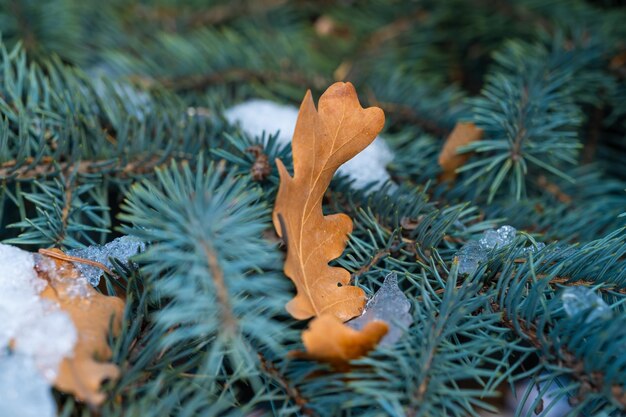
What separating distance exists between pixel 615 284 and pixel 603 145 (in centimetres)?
51

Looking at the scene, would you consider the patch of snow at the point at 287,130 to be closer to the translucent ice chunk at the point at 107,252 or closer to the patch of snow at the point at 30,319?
the translucent ice chunk at the point at 107,252

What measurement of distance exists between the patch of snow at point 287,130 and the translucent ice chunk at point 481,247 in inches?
5.6

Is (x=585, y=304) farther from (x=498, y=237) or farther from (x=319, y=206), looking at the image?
(x=319, y=206)

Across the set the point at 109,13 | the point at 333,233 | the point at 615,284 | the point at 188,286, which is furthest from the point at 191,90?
the point at 615,284

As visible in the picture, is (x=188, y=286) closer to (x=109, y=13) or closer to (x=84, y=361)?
(x=84, y=361)

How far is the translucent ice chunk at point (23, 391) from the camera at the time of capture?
0.43m

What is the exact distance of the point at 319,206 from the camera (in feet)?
1.98

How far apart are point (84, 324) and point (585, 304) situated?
1.53 ft

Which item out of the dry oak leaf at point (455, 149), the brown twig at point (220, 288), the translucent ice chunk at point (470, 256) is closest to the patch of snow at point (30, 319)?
the brown twig at point (220, 288)

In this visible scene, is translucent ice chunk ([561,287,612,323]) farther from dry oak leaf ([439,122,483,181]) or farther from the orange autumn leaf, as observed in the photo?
dry oak leaf ([439,122,483,181])

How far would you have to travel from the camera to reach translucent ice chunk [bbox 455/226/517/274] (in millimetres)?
608

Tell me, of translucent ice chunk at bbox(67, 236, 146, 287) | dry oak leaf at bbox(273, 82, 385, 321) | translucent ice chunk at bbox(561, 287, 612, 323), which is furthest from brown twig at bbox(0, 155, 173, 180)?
translucent ice chunk at bbox(561, 287, 612, 323)

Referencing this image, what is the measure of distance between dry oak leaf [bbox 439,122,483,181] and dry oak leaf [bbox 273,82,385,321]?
0.24 meters

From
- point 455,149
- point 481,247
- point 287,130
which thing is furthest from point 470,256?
point 287,130
